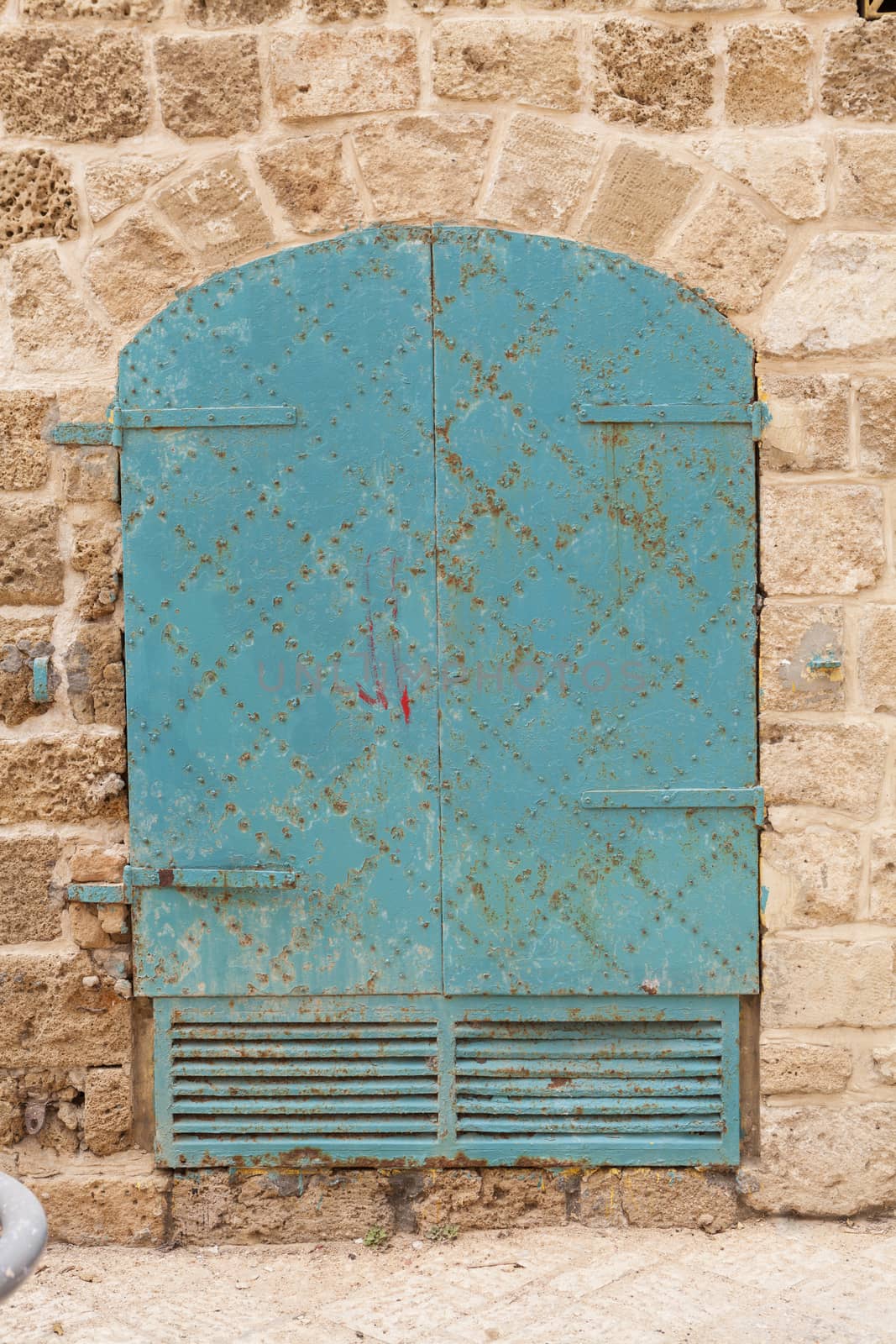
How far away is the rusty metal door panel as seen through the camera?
290 cm

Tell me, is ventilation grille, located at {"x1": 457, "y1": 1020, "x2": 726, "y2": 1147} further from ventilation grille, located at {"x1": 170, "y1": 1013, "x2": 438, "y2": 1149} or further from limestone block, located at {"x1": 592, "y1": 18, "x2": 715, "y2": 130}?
limestone block, located at {"x1": 592, "y1": 18, "x2": 715, "y2": 130}

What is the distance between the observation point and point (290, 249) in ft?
9.51

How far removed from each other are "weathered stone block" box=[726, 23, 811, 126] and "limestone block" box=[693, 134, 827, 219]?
0.06 metres

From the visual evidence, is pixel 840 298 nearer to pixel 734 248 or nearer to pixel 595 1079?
pixel 734 248

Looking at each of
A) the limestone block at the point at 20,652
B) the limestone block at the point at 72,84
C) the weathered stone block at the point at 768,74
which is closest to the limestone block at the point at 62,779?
the limestone block at the point at 20,652

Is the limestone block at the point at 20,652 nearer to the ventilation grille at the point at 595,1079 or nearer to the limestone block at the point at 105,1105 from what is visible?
the limestone block at the point at 105,1105

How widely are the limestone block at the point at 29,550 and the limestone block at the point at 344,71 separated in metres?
1.19

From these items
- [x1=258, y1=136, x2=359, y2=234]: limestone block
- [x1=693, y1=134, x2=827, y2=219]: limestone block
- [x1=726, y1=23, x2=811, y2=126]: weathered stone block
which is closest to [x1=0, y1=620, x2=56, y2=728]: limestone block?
[x1=258, y1=136, x2=359, y2=234]: limestone block

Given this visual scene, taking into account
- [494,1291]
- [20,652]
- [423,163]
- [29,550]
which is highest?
[423,163]

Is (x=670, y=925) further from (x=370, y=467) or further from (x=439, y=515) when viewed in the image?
(x=370, y=467)

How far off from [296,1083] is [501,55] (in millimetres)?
2663

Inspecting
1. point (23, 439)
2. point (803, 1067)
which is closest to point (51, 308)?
point (23, 439)

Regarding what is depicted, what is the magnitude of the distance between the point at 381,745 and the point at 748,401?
1.27 meters

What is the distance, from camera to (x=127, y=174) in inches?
115
